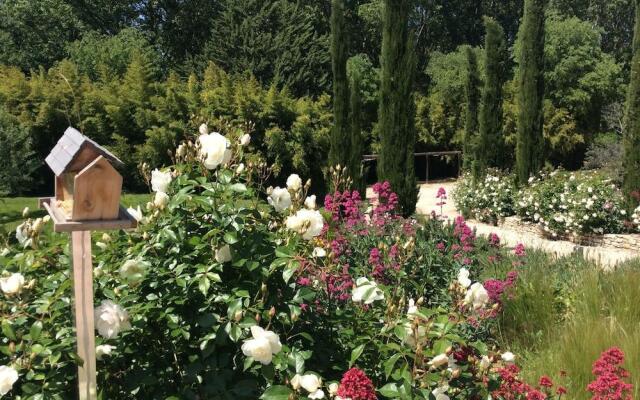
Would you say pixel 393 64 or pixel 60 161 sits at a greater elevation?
pixel 393 64

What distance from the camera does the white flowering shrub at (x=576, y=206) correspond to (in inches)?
318

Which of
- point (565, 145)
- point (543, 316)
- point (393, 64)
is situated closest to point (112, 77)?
point (393, 64)

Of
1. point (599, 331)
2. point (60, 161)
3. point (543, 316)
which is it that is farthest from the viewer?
point (543, 316)

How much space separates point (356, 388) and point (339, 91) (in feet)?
29.6

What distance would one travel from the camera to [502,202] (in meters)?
10.0

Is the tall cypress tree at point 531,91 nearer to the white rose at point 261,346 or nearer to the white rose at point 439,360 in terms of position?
the white rose at point 439,360

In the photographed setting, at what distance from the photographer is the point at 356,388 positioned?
142 centimetres

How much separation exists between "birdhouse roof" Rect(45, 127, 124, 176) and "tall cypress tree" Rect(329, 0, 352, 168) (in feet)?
26.7

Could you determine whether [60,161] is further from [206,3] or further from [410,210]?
[206,3]

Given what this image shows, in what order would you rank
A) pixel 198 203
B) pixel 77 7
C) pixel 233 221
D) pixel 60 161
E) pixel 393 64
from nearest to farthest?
pixel 60 161, pixel 233 221, pixel 198 203, pixel 393 64, pixel 77 7

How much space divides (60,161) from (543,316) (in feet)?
10.4

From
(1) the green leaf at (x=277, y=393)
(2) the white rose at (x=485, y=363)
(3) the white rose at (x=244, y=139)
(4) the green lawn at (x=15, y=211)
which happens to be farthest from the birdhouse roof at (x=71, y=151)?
(4) the green lawn at (x=15, y=211)

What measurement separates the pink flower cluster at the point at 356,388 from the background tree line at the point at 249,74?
780 cm

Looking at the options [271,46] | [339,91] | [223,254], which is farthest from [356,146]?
[271,46]
